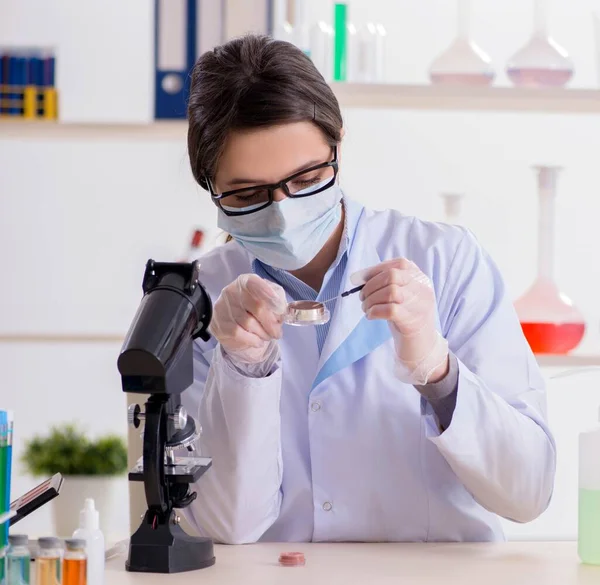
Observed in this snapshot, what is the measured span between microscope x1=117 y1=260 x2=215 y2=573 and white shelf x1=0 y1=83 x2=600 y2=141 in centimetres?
135

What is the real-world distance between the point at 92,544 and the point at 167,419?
0.18 metres

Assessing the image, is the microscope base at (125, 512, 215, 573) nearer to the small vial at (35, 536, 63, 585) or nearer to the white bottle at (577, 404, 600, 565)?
the small vial at (35, 536, 63, 585)

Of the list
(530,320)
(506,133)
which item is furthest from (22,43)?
(530,320)

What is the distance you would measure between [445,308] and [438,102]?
1.08 meters

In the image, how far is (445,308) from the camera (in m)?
1.76

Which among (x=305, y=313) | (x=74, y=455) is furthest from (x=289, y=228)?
(x=74, y=455)

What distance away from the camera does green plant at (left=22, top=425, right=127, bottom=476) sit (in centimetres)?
269

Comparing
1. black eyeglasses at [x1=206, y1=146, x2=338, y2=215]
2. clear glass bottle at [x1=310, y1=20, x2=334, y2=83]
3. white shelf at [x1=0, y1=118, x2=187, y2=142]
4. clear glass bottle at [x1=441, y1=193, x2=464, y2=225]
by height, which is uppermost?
clear glass bottle at [x1=310, y1=20, x2=334, y2=83]

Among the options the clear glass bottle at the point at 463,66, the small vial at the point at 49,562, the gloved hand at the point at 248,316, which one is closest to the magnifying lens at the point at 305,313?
the gloved hand at the point at 248,316

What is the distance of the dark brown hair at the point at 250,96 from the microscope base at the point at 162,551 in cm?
62

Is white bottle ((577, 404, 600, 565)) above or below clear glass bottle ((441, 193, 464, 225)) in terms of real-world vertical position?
below

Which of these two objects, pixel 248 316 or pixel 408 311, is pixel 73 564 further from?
pixel 408 311

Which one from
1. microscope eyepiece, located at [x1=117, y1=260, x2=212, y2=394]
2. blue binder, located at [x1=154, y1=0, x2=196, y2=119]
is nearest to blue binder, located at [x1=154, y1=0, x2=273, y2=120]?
blue binder, located at [x1=154, y1=0, x2=196, y2=119]

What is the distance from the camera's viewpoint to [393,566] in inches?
54.2
